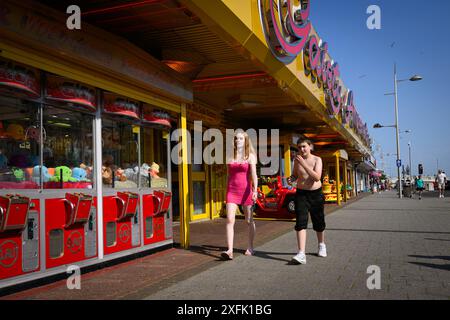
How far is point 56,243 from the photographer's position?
5.01 m

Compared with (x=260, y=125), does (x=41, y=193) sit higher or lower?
lower

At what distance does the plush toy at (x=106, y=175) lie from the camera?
6037 mm

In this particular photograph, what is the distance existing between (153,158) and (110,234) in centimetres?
167

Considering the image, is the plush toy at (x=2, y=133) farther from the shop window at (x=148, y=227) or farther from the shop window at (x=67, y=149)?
the shop window at (x=148, y=227)

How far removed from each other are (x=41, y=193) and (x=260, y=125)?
11.0 metres

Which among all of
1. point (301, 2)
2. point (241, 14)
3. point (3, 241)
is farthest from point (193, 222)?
point (3, 241)

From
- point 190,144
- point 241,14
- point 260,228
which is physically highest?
point 241,14

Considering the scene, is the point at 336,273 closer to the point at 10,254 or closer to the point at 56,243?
the point at 56,243

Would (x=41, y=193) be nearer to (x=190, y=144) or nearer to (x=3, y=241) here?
(x=3, y=241)

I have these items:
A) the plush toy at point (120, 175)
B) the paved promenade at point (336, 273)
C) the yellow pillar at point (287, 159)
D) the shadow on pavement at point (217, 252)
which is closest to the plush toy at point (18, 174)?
the plush toy at point (120, 175)

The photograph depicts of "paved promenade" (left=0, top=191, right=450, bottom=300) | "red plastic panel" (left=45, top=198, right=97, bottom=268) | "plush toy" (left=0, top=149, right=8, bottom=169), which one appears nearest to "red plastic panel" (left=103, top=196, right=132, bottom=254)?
"paved promenade" (left=0, top=191, right=450, bottom=300)

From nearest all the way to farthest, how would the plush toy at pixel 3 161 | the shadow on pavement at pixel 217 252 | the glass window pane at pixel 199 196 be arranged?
the plush toy at pixel 3 161
the shadow on pavement at pixel 217 252
the glass window pane at pixel 199 196
